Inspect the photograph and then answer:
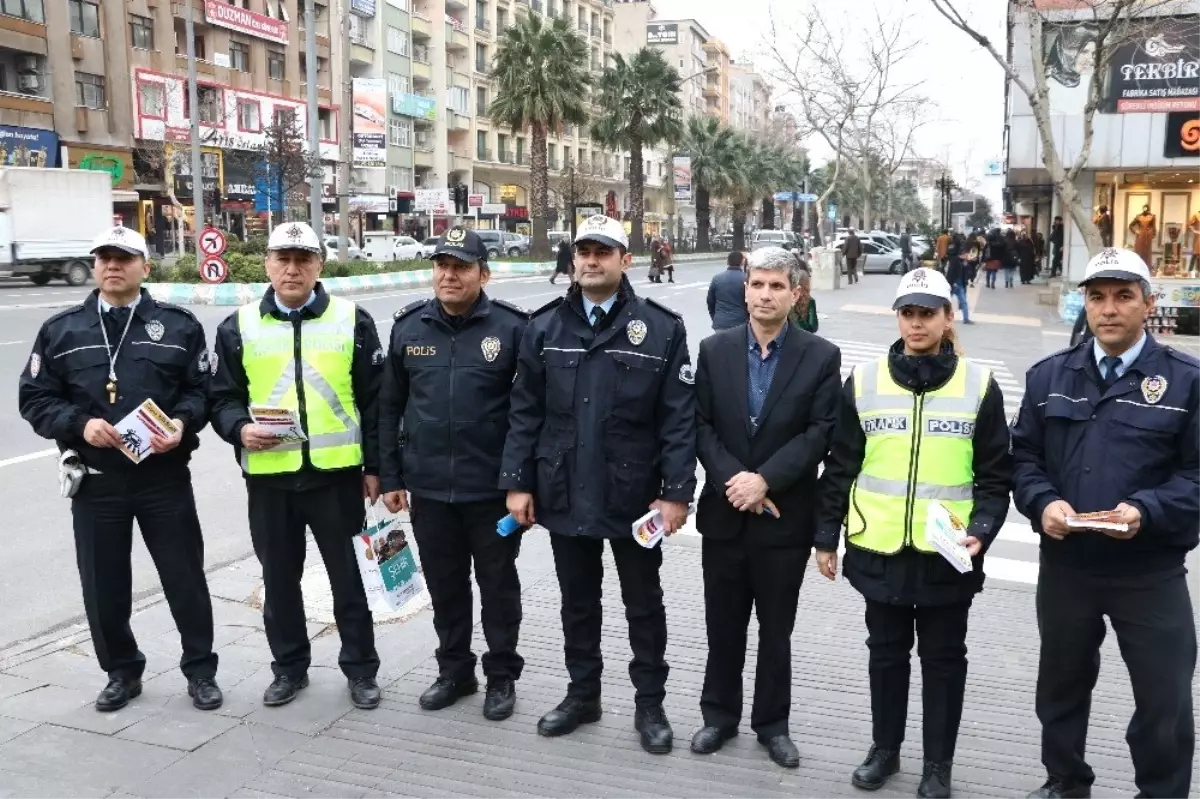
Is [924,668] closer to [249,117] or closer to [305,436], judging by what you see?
[305,436]

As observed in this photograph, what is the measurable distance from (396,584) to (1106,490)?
289 centimetres

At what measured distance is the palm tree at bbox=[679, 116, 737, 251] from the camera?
212ft

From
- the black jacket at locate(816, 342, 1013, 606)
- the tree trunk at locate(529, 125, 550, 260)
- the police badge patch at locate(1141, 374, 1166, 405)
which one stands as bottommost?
the black jacket at locate(816, 342, 1013, 606)

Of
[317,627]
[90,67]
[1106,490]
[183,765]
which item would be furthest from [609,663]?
[90,67]

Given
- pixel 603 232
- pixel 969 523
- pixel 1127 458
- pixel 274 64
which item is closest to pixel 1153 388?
pixel 1127 458

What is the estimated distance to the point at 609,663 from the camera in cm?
539

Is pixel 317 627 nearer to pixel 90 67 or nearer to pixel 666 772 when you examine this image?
pixel 666 772

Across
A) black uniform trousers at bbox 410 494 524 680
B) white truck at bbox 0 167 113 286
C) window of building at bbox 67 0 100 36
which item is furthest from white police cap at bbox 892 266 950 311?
window of building at bbox 67 0 100 36

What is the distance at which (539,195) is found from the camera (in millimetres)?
48156

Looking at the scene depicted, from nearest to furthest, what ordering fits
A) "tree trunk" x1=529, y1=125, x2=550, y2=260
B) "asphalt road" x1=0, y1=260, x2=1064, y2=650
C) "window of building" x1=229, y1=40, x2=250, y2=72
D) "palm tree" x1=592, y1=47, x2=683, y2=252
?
"asphalt road" x1=0, y1=260, x2=1064, y2=650 → "tree trunk" x1=529, y1=125, x2=550, y2=260 → "window of building" x1=229, y1=40, x2=250, y2=72 → "palm tree" x1=592, y1=47, x2=683, y2=252

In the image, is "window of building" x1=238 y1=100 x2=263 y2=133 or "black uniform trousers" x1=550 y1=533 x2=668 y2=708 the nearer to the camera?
"black uniform trousers" x1=550 y1=533 x2=668 y2=708

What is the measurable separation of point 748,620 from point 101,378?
2865 mm

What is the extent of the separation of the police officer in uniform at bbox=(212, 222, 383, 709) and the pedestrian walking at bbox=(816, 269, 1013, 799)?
2.07 metres

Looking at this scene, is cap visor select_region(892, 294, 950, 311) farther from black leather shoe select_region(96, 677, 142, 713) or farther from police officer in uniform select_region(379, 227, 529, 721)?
black leather shoe select_region(96, 677, 142, 713)
